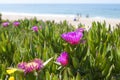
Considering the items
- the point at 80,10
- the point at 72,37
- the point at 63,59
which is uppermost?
the point at 72,37

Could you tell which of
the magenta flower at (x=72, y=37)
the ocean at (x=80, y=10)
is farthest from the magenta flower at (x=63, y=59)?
the ocean at (x=80, y=10)

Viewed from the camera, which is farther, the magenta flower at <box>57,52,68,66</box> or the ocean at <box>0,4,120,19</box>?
the ocean at <box>0,4,120,19</box>

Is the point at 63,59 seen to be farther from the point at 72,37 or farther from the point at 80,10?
the point at 80,10

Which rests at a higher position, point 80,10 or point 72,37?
point 72,37

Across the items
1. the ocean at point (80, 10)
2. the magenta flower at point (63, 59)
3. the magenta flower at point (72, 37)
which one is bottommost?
the ocean at point (80, 10)

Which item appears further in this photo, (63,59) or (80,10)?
(80,10)

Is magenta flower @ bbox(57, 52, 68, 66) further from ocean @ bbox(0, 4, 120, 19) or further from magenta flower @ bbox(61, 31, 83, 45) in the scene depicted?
ocean @ bbox(0, 4, 120, 19)

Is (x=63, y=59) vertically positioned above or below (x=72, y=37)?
below

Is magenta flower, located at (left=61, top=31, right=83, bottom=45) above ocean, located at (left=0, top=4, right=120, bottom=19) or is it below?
above

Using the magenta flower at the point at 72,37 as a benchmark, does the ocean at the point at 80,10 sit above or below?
below

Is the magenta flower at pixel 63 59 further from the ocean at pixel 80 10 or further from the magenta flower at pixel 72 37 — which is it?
the ocean at pixel 80 10

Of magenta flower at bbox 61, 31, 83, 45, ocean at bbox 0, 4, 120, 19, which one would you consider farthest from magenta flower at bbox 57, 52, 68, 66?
ocean at bbox 0, 4, 120, 19

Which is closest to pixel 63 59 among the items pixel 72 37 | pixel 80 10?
pixel 72 37

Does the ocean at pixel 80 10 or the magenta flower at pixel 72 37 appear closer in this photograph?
the magenta flower at pixel 72 37
